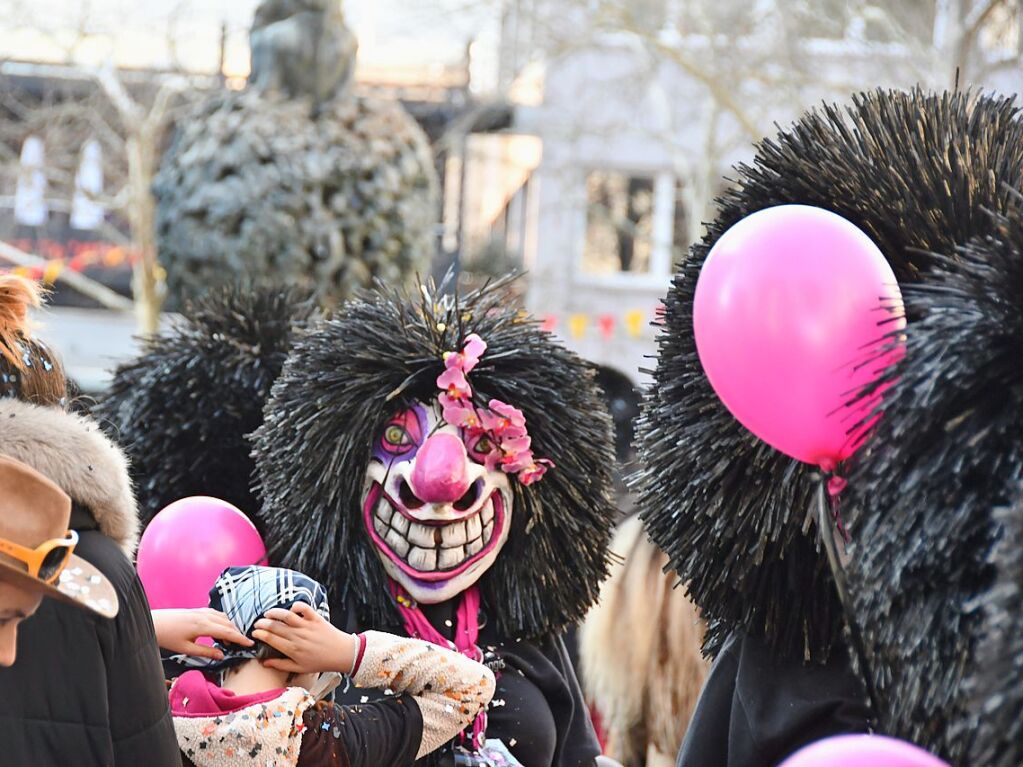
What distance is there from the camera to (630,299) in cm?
1569

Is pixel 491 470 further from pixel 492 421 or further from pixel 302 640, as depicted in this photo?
pixel 302 640

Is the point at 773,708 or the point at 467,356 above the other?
the point at 467,356

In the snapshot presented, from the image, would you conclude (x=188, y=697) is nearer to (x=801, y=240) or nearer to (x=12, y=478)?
(x=12, y=478)

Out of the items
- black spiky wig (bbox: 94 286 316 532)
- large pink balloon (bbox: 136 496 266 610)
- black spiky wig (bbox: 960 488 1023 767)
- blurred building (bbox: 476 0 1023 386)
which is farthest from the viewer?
blurred building (bbox: 476 0 1023 386)

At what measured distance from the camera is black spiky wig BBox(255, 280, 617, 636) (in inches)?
104

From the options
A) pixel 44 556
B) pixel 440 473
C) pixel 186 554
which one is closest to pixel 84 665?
pixel 44 556

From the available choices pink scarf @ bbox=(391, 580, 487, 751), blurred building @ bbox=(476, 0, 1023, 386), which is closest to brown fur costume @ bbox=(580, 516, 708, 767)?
pink scarf @ bbox=(391, 580, 487, 751)

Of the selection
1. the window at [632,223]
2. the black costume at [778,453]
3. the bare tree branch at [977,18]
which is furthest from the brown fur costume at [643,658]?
the window at [632,223]

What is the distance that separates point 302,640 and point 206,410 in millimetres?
1167

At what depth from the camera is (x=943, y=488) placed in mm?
1517

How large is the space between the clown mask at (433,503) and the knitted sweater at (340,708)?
0.30 meters

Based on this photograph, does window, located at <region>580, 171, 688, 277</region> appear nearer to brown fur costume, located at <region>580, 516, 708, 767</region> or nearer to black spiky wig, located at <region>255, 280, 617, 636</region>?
brown fur costume, located at <region>580, 516, 708, 767</region>

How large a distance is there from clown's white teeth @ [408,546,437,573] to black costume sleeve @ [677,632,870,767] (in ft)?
2.08

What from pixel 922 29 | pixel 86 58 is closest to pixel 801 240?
pixel 922 29
